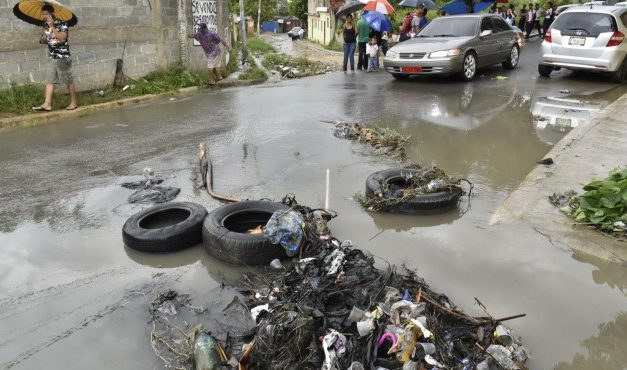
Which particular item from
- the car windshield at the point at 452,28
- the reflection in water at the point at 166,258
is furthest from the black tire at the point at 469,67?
the reflection in water at the point at 166,258

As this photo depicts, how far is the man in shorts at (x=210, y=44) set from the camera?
46.5ft

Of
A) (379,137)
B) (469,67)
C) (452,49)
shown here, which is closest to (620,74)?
(469,67)

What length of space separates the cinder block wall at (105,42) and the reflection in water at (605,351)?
1114cm

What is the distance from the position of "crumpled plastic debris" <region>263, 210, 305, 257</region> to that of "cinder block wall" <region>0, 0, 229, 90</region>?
340 inches

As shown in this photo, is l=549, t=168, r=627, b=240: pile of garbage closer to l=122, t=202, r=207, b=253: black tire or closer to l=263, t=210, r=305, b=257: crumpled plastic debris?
l=263, t=210, r=305, b=257: crumpled plastic debris

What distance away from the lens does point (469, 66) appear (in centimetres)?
1392

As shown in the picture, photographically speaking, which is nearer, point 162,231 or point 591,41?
point 162,231

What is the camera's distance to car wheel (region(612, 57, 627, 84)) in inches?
521

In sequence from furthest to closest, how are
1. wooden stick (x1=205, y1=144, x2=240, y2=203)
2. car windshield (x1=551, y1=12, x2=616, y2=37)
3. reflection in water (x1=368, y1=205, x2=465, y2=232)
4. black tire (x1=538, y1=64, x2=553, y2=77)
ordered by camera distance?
black tire (x1=538, y1=64, x2=553, y2=77) → car windshield (x1=551, y1=12, x2=616, y2=37) → wooden stick (x1=205, y1=144, x2=240, y2=203) → reflection in water (x1=368, y1=205, x2=465, y2=232)

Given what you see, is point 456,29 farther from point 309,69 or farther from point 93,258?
point 93,258

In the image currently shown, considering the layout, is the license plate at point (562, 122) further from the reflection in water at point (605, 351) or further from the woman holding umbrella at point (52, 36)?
the woman holding umbrella at point (52, 36)

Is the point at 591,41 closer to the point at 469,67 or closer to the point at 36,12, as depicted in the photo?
the point at 469,67

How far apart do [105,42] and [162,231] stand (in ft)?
30.9

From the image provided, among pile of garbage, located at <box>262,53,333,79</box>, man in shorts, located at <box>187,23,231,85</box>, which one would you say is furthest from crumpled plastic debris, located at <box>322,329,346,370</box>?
pile of garbage, located at <box>262,53,333,79</box>
